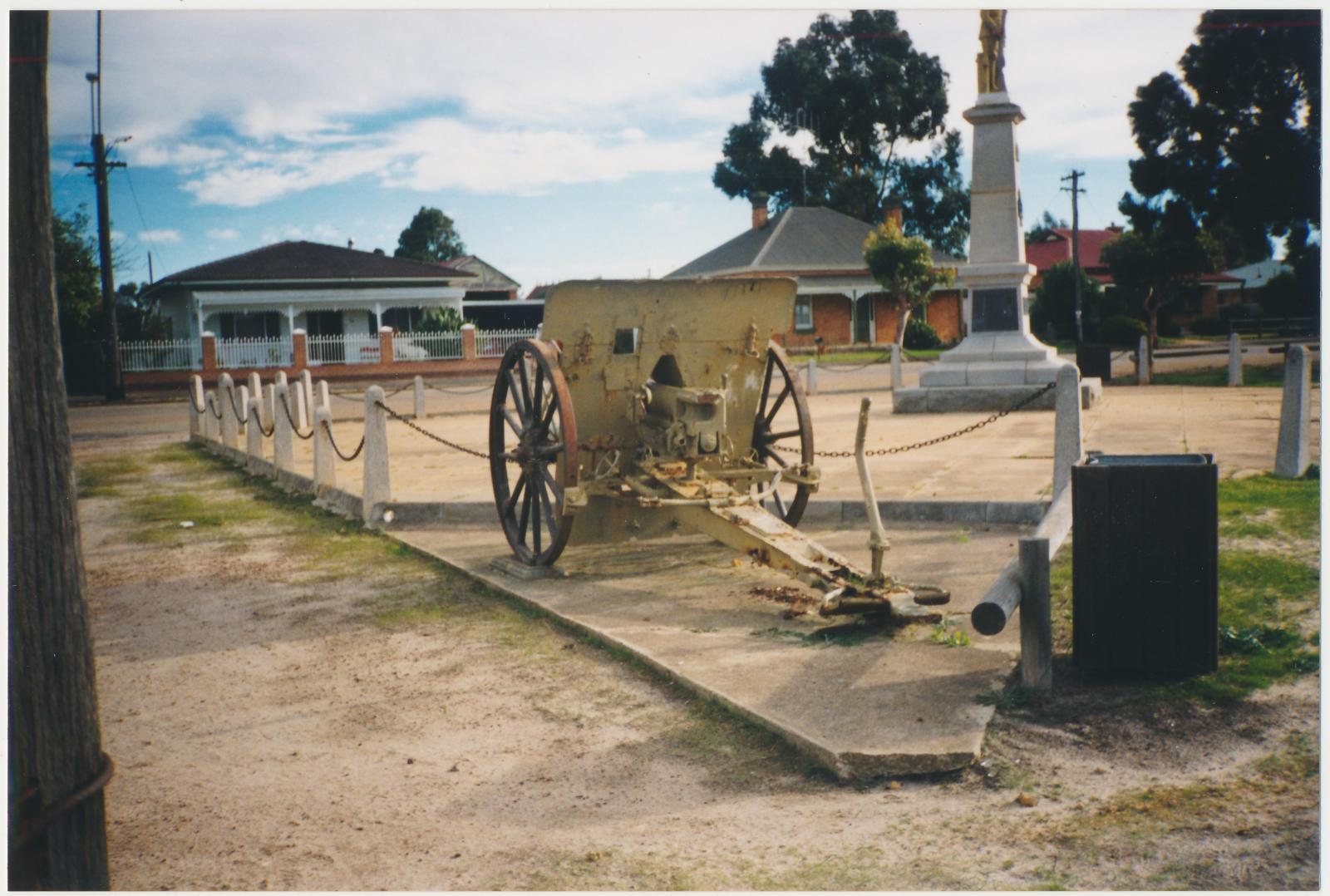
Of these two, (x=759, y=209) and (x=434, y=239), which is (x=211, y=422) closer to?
(x=759, y=209)

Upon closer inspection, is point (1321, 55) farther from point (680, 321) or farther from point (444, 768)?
point (444, 768)

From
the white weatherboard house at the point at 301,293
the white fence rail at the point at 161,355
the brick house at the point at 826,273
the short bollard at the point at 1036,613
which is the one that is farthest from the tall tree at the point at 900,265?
the short bollard at the point at 1036,613

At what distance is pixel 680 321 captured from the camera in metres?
7.44

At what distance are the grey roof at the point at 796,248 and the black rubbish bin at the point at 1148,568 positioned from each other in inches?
1631

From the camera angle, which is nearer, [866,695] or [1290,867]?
[1290,867]

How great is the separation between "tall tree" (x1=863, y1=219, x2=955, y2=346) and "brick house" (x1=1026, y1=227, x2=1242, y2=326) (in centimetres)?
417

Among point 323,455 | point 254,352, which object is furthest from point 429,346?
point 323,455

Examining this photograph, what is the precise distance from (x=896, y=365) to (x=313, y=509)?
54.3 ft

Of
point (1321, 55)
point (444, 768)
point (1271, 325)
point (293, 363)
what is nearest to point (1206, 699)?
point (1321, 55)

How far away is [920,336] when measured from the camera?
153ft

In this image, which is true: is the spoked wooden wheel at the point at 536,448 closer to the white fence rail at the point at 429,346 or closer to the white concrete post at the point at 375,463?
the white concrete post at the point at 375,463

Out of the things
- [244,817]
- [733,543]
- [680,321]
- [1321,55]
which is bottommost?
[244,817]

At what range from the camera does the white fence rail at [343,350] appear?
3869cm

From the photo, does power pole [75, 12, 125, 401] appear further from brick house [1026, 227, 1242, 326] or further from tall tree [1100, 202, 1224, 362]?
brick house [1026, 227, 1242, 326]
